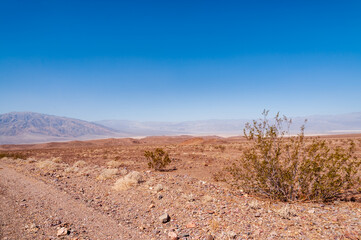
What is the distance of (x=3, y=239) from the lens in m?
4.76

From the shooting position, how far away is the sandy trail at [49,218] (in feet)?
16.8

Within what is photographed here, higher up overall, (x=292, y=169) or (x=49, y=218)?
(x=292, y=169)

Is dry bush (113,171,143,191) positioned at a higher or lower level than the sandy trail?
higher

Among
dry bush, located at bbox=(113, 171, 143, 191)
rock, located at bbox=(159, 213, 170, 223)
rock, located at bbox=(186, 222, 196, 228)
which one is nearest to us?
rock, located at bbox=(186, 222, 196, 228)

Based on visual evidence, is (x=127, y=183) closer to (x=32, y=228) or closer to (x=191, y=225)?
(x=32, y=228)

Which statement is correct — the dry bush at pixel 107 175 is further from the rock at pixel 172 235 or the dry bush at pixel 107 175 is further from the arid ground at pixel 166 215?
the rock at pixel 172 235

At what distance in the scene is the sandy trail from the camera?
513 cm

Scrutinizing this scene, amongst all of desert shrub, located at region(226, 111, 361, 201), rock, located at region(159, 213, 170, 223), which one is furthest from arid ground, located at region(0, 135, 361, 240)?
desert shrub, located at region(226, 111, 361, 201)

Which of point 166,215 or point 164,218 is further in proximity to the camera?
point 166,215

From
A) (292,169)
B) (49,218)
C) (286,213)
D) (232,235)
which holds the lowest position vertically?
(49,218)

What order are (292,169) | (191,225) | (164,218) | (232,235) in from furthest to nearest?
(292,169) → (164,218) → (191,225) → (232,235)

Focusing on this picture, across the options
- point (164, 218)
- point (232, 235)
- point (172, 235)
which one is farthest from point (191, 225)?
point (232, 235)

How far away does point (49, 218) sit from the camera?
237 inches

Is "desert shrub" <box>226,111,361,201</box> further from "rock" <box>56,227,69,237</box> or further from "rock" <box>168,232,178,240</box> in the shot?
"rock" <box>56,227,69,237</box>
